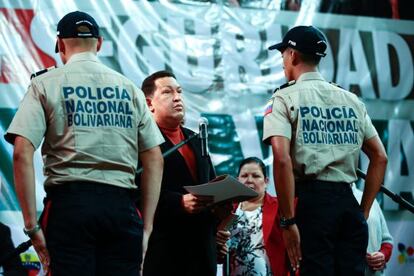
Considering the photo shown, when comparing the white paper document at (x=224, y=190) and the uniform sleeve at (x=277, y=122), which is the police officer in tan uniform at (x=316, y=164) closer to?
the uniform sleeve at (x=277, y=122)

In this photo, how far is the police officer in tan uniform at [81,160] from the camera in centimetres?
283

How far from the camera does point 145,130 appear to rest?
312cm

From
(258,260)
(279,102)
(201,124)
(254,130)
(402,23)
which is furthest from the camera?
(402,23)

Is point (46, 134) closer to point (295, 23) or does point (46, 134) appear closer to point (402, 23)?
point (295, 23)

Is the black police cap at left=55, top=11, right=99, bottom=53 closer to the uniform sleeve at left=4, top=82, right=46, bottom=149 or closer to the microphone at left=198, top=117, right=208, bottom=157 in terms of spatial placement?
the uniform sleeve at left=4, top=82, right=46, bottom=149

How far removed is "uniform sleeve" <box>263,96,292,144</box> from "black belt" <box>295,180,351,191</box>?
216 millimetres

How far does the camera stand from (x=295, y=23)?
5895 mm

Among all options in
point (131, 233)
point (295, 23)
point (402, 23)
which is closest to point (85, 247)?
point (131, 233)

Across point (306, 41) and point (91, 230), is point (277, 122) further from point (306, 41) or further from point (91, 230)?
point (91, 230)

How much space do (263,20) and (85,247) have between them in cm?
327

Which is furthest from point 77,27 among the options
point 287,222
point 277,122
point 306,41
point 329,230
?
point 329,230

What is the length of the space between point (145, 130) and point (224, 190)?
0.54 metres

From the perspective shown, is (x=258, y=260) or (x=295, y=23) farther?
(x=295, y=23)

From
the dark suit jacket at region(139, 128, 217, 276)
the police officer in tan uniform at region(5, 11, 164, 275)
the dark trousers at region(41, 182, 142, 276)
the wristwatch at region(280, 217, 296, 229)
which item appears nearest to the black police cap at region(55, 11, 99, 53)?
the police officer in tan uniform at region(5, 11, 164, 275)
